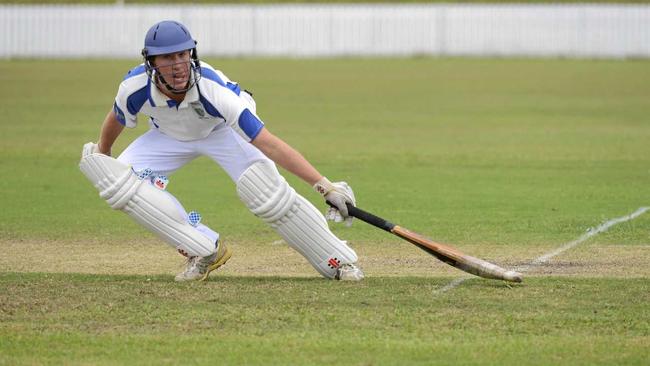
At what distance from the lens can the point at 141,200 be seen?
7.52m

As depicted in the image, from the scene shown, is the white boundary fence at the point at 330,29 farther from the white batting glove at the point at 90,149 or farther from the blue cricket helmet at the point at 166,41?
the blue cricket helmet at the point at 166,41

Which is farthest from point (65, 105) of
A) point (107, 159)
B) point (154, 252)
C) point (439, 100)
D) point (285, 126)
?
point (107, 159)

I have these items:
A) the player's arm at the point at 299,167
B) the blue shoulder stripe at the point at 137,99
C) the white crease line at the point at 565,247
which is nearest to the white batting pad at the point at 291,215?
the player's arm at the point at 299,167

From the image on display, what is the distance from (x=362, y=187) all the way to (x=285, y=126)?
5.88 metres

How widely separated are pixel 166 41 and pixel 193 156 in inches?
36.1

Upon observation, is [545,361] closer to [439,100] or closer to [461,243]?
[461,243]

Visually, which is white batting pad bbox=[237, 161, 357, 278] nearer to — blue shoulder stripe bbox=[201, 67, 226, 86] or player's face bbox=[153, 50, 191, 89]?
blue shoulder stripe bbox=[201, 67, 226, 86]

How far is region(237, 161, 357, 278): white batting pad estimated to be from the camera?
738 cm

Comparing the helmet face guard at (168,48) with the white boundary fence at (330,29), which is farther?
the white boundary fence at (330,29)

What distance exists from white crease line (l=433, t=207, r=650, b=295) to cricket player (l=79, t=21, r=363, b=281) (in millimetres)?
578

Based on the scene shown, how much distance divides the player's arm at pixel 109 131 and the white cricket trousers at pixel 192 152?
0.11 metres

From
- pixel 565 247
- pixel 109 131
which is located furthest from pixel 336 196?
pixel 565 247

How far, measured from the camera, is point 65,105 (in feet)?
71.4

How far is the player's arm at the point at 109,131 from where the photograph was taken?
7.65 metres
